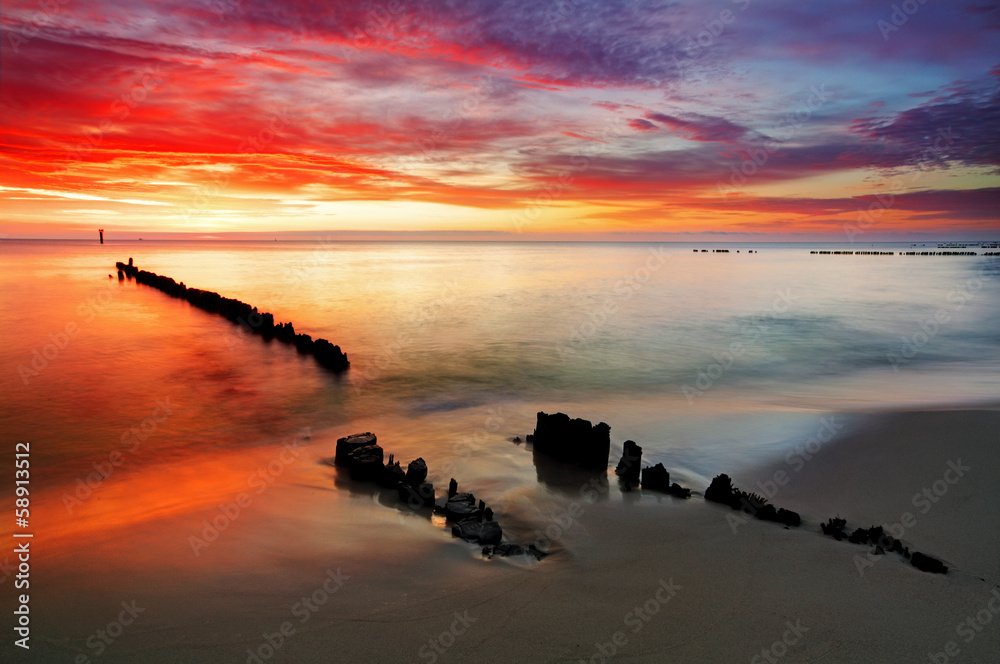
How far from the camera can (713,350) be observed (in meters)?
24.9

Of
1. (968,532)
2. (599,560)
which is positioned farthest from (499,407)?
(968,532)

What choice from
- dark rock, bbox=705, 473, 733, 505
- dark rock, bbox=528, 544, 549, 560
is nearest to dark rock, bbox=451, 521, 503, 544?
dark rock, bbox=528, 544, 549, 560

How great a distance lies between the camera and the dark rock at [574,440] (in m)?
10.8

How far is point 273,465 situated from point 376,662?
23.3 ft

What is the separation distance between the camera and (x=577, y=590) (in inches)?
257

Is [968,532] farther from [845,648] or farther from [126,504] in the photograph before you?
[126,504]

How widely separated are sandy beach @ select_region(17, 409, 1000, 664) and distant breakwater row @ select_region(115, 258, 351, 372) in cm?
1295

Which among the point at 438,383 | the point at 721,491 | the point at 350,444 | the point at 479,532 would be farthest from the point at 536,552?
the point at 438,383

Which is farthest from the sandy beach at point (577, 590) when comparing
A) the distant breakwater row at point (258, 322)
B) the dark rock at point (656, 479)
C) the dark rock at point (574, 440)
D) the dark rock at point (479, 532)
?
the distant breakwater row at point (258, 322)

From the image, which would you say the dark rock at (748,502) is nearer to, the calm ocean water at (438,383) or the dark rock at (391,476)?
the calm ocean water at (438,383)

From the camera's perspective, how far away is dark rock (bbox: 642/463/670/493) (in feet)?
31.9

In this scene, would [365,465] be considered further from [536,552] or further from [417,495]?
[536,552]

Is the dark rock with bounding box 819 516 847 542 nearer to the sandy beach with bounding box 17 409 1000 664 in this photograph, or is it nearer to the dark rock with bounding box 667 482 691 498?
the sandy beach with bounding box 17 409 1000 664

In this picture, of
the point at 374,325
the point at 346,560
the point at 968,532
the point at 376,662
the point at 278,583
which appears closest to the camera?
the point at 376,662
